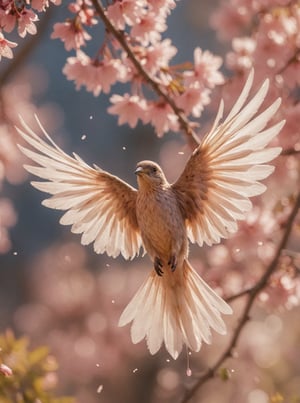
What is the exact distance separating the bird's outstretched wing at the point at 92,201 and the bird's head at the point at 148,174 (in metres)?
0.06

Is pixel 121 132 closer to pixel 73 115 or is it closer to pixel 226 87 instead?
pixel 73 115

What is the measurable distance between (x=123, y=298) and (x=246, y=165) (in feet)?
9.40

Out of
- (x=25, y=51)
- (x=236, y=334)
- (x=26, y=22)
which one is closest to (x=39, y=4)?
(x=26, y=22)

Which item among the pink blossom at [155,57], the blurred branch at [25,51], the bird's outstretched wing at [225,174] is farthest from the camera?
the blurred branch at [25,51]

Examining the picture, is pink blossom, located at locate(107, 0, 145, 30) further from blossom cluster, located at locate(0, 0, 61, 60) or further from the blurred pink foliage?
blossom cluster, located at locate(0, 0, 61, 60)

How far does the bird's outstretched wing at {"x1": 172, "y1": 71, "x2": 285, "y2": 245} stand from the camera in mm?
1192

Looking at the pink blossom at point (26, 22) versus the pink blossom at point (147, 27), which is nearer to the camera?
the pink blossom at point (26, 22)

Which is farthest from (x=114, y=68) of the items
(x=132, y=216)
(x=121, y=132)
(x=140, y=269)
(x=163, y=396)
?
(x=121, y=132)

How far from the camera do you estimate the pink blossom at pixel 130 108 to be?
188cm

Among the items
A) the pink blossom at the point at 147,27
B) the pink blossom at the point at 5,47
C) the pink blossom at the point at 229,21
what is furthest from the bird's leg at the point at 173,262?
the pink blossom at the point at 229,21

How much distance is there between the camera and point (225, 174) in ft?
4.32

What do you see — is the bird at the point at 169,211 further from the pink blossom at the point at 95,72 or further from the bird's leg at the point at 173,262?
the pink blossom at the point at 95,72

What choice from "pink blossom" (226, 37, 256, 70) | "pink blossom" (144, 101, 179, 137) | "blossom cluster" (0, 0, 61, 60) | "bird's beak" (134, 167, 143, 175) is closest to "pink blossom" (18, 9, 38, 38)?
"blossom cluster" (0, 0, 61, 60)

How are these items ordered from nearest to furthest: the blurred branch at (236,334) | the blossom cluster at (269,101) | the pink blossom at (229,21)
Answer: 1. the blurred branch at (236,334)
2. the blossom cluster at (269,101)
3. the pink blossom at (229,21)
